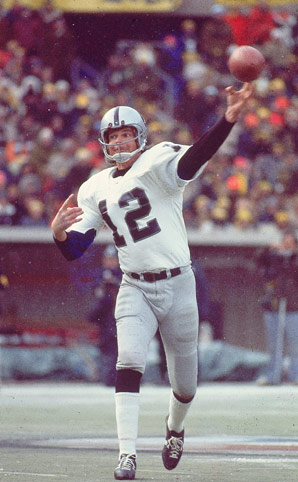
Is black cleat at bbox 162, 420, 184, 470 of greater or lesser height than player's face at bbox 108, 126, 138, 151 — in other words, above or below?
below

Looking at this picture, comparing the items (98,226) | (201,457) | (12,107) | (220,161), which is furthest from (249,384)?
(98,226)

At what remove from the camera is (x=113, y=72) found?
1831cm

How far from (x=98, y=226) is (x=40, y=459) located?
1444 mm

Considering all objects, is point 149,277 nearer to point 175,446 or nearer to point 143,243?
point 143,243

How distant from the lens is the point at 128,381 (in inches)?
230

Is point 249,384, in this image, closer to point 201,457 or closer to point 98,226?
point 201,457

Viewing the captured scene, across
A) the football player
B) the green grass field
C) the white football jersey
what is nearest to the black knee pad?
the football player

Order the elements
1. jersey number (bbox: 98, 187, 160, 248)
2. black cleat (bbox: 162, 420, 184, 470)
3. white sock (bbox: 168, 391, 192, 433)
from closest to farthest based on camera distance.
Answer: jersey number (bbox: 98, 187, 160, 248)
black cleat (bbox: 162, 420, 184, 470)
white sock (bbox: 168, 391, 192, 433)

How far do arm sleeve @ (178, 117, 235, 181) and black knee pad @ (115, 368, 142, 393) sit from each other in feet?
3.32

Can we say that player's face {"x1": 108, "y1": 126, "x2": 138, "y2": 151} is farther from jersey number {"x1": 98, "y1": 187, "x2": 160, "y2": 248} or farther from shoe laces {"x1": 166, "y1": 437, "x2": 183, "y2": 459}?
shoe laces {"x1": 166, "y1": 437, "x2": 183, "y2": 459}

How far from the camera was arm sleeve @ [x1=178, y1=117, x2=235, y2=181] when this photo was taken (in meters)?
5.62

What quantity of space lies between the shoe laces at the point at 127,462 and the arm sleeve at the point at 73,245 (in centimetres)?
114

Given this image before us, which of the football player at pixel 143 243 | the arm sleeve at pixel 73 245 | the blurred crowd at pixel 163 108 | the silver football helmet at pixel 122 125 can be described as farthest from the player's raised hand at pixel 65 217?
the blurred crowd at pixel 163 108

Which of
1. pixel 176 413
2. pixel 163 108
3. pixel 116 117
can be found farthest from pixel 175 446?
pixel 163 108
